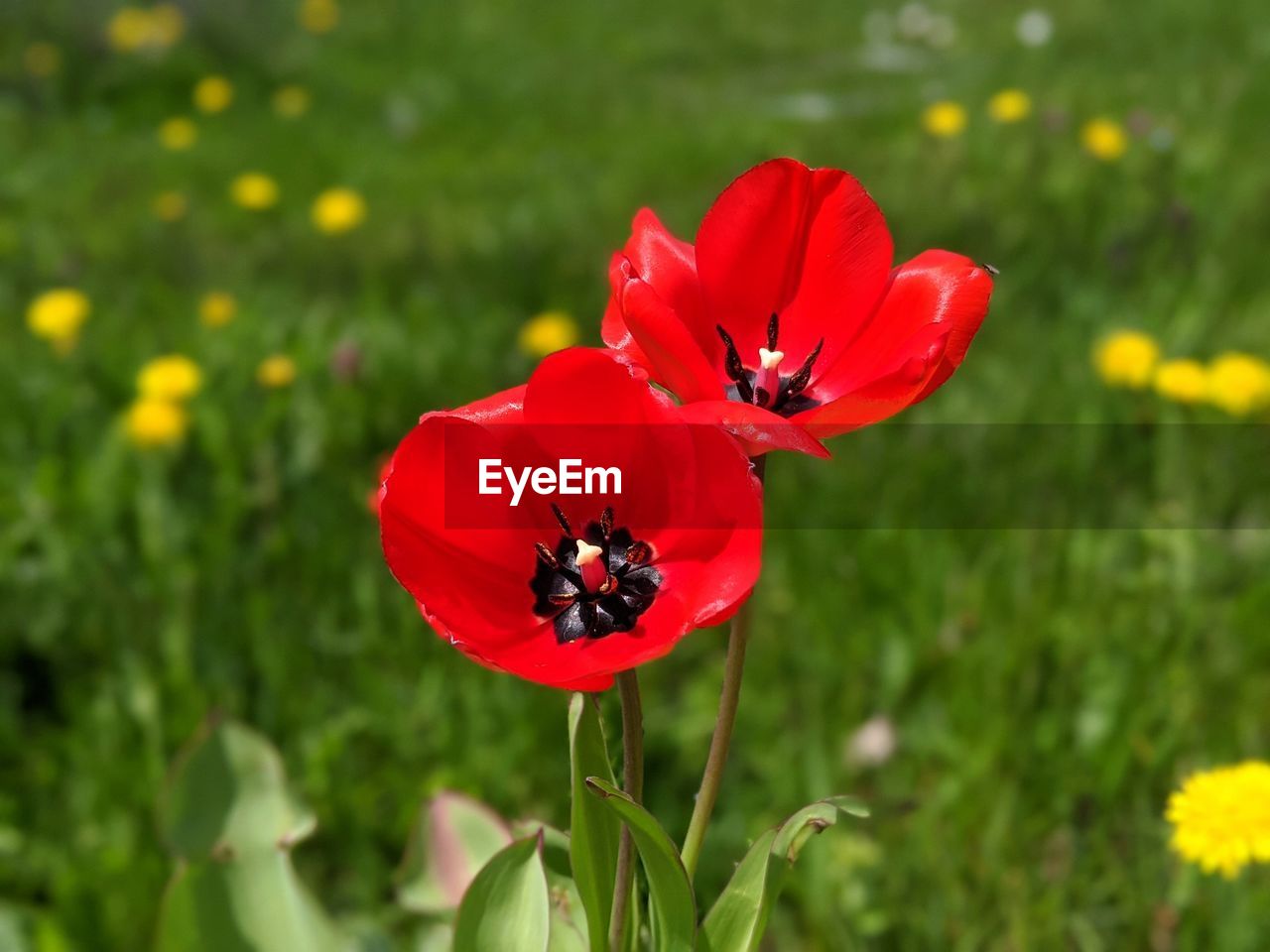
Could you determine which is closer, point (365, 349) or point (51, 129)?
point (365, 349)

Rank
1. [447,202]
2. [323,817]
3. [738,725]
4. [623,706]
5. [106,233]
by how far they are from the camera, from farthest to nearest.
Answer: [447,202] < [106,233] < [738,725] < [323,817] < [623,706]

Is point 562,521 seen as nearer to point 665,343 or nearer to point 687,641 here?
point 665,343

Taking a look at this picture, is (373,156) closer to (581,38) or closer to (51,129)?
(51,129)

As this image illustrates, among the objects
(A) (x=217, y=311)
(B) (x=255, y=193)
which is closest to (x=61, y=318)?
(A) (x=217, y=311)

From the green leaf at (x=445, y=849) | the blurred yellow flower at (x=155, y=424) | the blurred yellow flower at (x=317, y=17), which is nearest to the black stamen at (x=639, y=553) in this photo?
the green leaf at (x=445, y=849)

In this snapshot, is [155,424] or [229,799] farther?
[155,424]

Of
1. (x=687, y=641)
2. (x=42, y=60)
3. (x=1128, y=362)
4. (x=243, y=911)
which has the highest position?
(x=42, y=60)

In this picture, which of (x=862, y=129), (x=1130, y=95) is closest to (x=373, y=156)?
(x=862, y=129)

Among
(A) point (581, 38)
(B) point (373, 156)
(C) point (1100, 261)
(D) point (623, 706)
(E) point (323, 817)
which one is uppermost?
(A) point (581, 38)
